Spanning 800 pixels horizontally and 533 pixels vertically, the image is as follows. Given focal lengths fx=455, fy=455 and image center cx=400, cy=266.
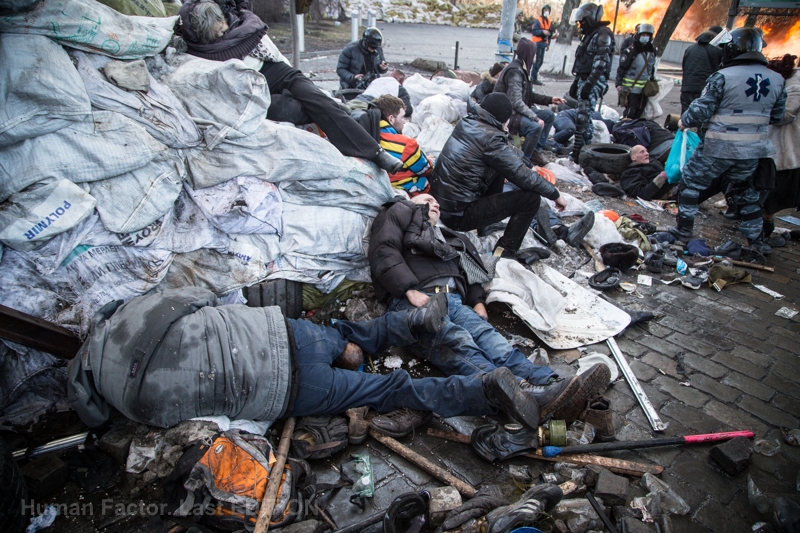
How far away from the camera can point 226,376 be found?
7.65 feet

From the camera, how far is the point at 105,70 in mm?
2959

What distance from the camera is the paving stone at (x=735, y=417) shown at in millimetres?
2877

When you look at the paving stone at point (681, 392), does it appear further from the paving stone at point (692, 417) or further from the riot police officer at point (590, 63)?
the riot police officer at point (590, 63)

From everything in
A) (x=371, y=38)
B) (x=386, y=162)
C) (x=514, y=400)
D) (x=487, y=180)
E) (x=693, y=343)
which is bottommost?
(x=693, y=343)

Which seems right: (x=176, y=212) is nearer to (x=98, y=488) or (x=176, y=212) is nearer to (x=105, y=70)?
(x=105, y=70)

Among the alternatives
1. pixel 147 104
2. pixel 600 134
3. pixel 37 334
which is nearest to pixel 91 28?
pixel 147 104

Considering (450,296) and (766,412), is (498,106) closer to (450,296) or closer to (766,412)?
(450,296)

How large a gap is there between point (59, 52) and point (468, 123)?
124 inches

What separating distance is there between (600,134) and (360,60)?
4.45 metres

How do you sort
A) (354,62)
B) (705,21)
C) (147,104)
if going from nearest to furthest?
(147,104)
(354,62)
(705,21)

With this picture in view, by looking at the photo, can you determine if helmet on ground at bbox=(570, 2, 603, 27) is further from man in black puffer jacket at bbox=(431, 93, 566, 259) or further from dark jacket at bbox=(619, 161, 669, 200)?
man in black puffer jacket at bbox=(431, 93, 566, 259)

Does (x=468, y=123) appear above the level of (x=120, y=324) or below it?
above

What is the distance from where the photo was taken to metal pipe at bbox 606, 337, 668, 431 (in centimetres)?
285

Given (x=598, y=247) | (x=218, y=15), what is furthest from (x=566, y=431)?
(x=218, y=15)
